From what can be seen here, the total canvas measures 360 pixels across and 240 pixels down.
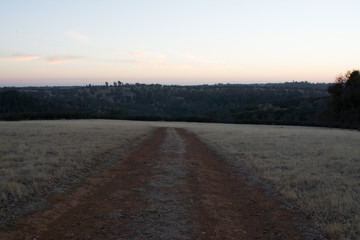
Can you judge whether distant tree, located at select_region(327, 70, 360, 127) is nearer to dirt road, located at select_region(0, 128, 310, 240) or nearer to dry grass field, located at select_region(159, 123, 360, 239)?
dry grass field, located at select_region(159, 123, 360, 239)

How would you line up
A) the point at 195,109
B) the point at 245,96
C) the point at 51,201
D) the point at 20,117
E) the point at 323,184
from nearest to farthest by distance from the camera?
the point at 51,201 → the point at 323,184 → the point at 20,117 → the point at 195,109 → the point at 245,96

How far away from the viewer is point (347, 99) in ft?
159

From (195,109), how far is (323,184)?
157179mm

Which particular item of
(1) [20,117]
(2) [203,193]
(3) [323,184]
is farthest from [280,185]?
(1) [20,117]

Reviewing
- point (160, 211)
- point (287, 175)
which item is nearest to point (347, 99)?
point (287, 175)

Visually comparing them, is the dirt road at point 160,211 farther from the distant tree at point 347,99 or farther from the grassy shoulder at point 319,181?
the distant tree at point 347,99

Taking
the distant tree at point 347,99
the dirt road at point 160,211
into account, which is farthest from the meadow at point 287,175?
the distant tree at point 347,99

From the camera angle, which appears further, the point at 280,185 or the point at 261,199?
the point at 280,185

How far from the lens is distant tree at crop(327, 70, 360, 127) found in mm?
48156

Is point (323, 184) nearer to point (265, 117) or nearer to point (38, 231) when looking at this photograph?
point (38, 231)

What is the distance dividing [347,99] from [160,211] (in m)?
48.9

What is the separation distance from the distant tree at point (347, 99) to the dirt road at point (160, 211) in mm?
43804

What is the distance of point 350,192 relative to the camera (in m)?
8.89

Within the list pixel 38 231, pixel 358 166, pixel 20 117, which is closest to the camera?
pixel 38 231
